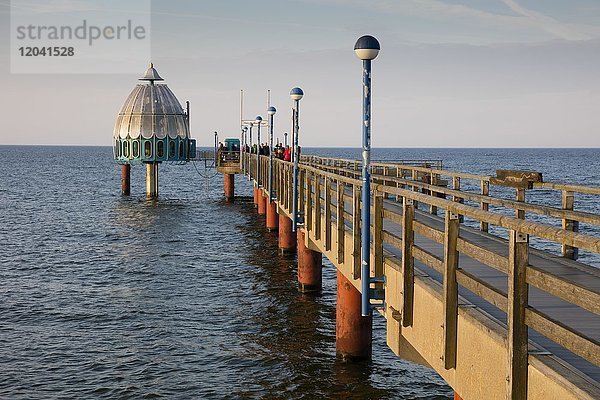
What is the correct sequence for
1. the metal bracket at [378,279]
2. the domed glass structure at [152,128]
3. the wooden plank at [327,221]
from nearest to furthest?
the metal bracket at [378,279] → the wooden plank at [327,221] → the domed glass structure at [152,128]

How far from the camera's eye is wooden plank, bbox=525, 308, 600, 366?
4.04 meters

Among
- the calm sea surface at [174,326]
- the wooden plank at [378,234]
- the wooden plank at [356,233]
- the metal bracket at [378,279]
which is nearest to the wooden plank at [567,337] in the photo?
the wooden plank at [378,234]

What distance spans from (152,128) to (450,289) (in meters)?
57.5

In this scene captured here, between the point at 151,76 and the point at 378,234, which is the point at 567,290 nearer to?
the point at 378,234

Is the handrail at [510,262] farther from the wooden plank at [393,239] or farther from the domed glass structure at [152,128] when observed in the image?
the domed glass structure at [152,128]

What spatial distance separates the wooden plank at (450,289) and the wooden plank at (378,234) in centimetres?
263

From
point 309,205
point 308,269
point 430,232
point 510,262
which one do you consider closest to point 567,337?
point 510,262

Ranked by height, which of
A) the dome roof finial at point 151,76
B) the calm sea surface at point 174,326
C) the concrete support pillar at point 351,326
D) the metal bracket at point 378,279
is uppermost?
the dome roof finial at point 151,76

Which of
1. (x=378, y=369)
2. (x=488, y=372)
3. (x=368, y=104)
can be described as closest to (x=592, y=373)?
(x=488, y=372)

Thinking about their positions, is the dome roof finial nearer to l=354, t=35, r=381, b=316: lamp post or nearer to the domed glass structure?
the domed glass structure

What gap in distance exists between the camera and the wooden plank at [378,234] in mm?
8977

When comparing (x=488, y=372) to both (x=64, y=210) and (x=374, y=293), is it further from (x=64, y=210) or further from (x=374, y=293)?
(x=64, y=210)

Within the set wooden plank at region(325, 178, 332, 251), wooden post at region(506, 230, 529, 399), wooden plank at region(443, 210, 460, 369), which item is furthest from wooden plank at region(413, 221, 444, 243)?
wooden plank at region(325, 178, 332, 251)

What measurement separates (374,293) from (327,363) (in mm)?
5857
